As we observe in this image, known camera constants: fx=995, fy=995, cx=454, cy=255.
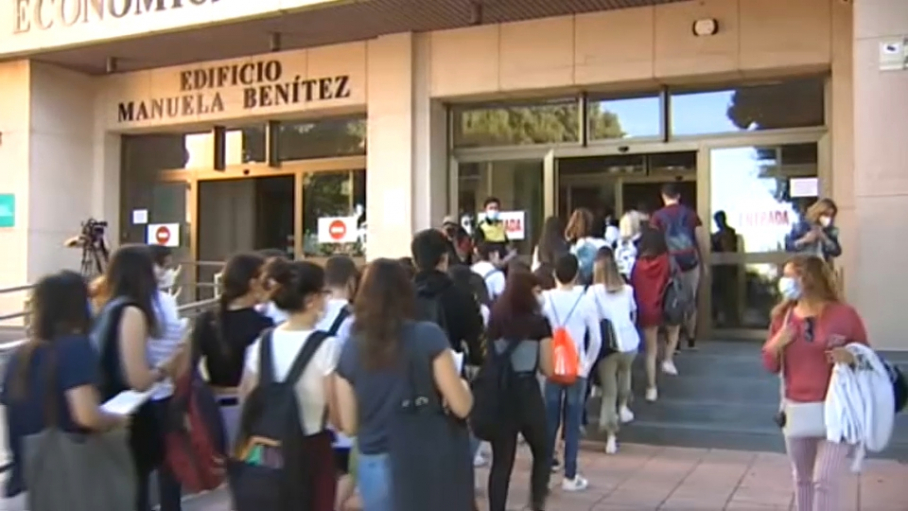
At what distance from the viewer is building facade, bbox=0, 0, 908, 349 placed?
11266 mm

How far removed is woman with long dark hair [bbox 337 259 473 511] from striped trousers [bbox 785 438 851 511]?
2096 millimetres

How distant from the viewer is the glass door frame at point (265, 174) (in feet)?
48.6

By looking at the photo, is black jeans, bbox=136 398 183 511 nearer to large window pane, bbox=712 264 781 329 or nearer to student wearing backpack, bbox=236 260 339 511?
student wearing backpack, bbox=236 260 339 511

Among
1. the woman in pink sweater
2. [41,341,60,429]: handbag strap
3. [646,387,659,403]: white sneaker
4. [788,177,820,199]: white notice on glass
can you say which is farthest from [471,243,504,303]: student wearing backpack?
[41,341,60,429]: handbag strap

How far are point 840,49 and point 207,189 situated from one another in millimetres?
9775

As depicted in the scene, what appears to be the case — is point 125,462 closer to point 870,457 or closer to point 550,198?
point 870,457

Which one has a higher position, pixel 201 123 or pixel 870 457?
pixel 201 123

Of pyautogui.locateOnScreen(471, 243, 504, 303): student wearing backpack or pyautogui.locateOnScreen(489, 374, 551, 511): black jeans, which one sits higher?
pyautogui.locateOnScreen(471, 243, 504, 303): student wearing backpack

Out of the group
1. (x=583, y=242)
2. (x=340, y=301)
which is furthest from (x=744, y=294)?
(x=340, y=301)

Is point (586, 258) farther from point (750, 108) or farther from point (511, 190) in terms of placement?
point (511, 190)

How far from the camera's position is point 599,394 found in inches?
396

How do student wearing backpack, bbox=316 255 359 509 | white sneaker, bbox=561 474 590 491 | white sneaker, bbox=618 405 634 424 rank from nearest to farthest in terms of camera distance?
student wearing backpack, bbox=316 255 359 509, white sneaker, bbox=561 474 590 491, white sneaker, bbox=618 405 634 424

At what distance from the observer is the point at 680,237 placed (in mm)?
10609

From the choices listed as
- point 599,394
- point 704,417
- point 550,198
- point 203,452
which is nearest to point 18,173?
point 550,198
